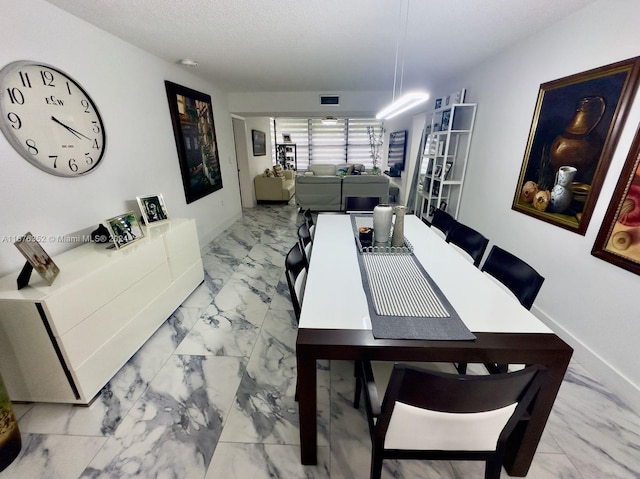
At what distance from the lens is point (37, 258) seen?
1.29m

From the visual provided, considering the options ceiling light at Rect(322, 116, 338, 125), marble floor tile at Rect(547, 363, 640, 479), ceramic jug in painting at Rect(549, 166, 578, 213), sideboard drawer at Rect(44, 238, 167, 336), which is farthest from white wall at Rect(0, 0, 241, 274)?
ceiling light at Rect(322, 116, 338, 125)

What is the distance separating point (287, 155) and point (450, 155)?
6.79 meters

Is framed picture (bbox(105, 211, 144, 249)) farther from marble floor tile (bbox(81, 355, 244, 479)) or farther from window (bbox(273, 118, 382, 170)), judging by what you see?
window (bbox(273, 118, 382, 170))

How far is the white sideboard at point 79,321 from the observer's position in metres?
1.25

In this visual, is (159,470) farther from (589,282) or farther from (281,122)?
(281,122)

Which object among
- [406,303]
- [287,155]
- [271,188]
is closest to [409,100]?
[406,303]

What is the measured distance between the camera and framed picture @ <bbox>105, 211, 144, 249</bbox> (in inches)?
70.1

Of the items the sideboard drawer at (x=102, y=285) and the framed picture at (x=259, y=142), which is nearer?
the sideboard drawer at (x=102, y=285)

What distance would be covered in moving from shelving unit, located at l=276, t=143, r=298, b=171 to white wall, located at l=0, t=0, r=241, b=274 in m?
5.82

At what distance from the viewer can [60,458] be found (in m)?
1.21

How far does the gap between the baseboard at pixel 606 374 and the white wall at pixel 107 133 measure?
351cm

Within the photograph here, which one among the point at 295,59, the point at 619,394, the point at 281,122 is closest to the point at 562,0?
the point at 295,59

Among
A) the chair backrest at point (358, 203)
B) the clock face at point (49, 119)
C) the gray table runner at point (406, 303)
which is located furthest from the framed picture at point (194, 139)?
the gray table runner at point (406, 303)

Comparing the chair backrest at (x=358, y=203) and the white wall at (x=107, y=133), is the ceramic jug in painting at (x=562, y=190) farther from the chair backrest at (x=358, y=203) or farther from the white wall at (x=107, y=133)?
the white wall at (x=107, y=133)
